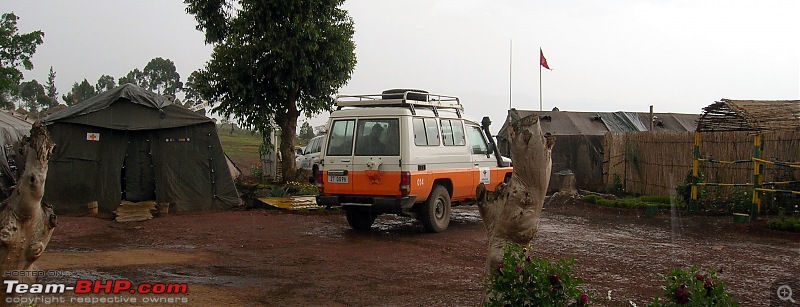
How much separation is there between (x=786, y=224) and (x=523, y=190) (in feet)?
28.1

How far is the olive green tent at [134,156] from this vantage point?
47.1 ft

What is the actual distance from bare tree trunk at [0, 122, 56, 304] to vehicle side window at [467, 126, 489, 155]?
890cm

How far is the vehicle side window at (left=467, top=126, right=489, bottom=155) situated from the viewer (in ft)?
41.6

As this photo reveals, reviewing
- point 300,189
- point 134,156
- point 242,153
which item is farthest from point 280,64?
point 242,153

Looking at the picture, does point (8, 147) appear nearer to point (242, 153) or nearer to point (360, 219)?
point (360, 219)

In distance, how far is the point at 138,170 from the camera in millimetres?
15031

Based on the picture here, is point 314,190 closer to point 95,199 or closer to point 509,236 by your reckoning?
point 95,199

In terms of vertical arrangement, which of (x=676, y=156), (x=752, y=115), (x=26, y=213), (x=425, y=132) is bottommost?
(x=26, y=213)

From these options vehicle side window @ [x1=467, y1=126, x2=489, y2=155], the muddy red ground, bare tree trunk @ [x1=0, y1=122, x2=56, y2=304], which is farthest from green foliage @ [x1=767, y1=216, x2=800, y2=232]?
bare tree trunk @ [x1=0, y1=122, x2=56, y2=304]

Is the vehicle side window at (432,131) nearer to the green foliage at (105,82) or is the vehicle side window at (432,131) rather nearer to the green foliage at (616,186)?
the green foliage at (616,186)

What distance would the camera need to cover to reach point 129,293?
660 centimetres

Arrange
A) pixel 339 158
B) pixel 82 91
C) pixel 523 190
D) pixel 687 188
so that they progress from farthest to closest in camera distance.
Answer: pixel 82 91
pixel 687 188
pixel 339 158
pixel 523 190

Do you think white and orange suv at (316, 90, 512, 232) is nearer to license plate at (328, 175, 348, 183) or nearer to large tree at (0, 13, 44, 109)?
license plate at (328, 175, 348, 183)
